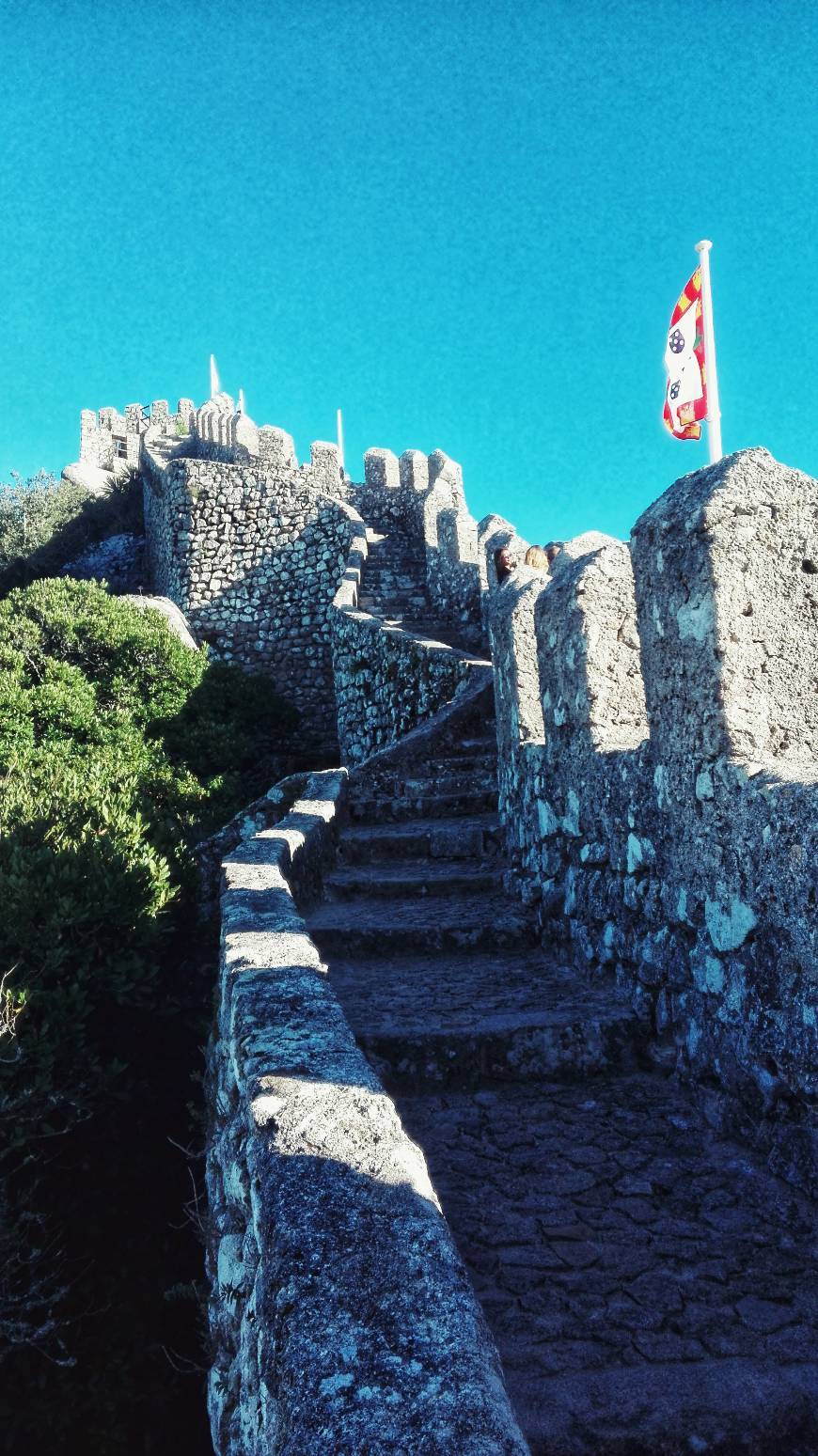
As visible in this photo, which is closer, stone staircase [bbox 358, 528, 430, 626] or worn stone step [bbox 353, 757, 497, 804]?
worn stone step [bbox 353, 757, 497, 804]

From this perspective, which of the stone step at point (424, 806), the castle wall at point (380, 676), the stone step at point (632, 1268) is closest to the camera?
the stone step at point (632, 1268)

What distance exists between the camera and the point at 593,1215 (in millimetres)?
2721

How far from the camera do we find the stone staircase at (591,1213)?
198 cm

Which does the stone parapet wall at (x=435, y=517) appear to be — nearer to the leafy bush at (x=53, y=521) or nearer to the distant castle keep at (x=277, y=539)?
the distant castle keep at (x=277, y=539)

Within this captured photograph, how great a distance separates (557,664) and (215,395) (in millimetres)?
33565

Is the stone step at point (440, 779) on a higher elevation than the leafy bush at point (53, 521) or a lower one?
lower

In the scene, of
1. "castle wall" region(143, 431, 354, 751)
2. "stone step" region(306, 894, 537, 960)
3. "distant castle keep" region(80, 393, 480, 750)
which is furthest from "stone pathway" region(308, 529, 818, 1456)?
"castle wall" region(143, 431, 354, 751)

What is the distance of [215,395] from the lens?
1387 inches

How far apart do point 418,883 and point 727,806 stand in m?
3.27

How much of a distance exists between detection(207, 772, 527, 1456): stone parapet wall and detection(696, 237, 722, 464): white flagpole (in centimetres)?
483

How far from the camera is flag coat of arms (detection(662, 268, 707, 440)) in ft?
24.3

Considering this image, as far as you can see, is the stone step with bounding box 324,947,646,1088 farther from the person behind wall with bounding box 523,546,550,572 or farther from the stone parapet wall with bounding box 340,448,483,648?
the stone parapet wall with bounding box 340,448,483,648

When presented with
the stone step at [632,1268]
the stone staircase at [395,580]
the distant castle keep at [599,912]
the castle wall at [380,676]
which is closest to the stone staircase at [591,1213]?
the stone step at [632,1268]

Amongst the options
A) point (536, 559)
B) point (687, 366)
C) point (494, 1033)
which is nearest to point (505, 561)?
point (536, 559)
